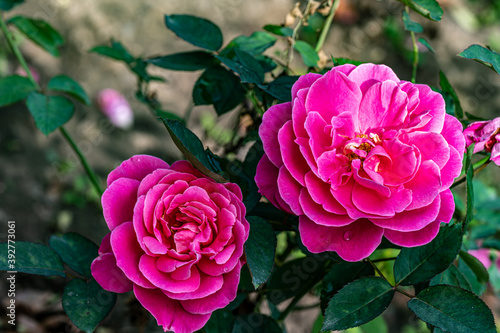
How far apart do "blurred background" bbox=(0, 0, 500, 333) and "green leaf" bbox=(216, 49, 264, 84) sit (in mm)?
900

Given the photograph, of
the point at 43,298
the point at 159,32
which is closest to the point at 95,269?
the point at 43,298

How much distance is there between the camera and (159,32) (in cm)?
261

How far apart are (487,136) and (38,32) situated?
963 mm

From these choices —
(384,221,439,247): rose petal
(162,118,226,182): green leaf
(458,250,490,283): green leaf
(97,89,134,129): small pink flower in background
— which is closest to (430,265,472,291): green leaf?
(458,250,490,283): green leaf

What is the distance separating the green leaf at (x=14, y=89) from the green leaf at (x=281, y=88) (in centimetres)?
59

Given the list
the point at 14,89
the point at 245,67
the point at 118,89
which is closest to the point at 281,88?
the point at 245,67

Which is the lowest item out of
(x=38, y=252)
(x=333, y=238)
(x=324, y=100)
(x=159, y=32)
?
(x=159, y=32)

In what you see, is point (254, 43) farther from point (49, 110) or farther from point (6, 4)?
point (6, 4)

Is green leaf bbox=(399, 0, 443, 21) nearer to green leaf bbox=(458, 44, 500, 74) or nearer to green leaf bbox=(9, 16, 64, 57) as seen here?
green leaf bbox=(458, 44, 500, 74)

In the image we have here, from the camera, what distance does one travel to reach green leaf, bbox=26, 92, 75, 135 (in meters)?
0.88

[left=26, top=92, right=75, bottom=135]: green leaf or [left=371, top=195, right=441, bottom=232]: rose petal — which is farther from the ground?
[left=371, top=195, right=441, bottom=232]: rose petal

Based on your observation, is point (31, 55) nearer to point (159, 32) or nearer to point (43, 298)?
point (159, 32)

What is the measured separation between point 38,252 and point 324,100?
48 cm

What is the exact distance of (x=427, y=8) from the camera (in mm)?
692
